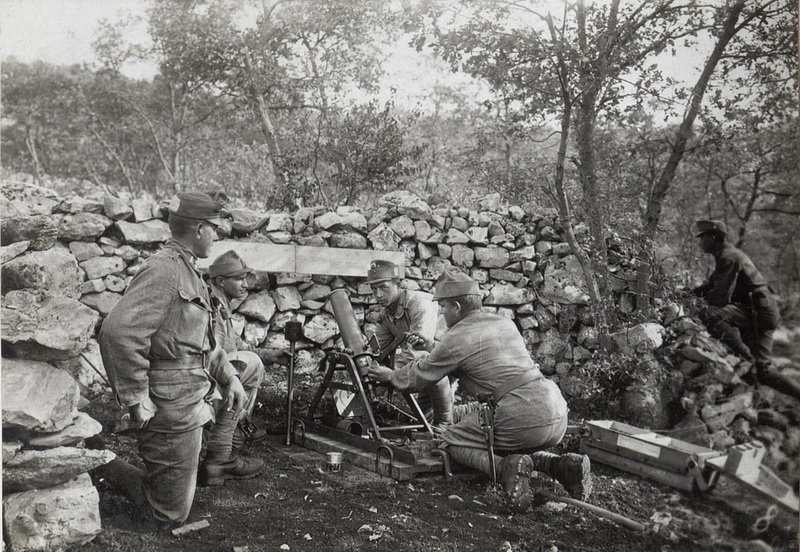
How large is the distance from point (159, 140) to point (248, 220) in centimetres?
521

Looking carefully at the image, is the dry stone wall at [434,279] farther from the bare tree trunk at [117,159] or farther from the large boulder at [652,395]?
the bare tree trunk at [117,159]

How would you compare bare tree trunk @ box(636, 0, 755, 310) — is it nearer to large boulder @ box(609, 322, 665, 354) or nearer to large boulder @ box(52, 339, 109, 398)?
large boulder @ box(609, 322, 665, 354)

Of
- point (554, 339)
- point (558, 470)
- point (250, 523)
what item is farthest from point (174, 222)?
point (554, 339)

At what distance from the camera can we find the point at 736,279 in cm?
353

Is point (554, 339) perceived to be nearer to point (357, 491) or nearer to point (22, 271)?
point (357, 491)

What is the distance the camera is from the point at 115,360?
11.0 ft

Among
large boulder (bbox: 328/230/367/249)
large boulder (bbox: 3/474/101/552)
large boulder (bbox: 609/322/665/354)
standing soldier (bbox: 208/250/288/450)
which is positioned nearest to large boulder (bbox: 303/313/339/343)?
large boulder (bbox: 328/230/367/249)

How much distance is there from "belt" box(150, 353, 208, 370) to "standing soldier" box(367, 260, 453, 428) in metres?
2.63

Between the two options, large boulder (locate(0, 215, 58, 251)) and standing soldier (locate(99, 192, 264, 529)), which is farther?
large boulder (locate(0, 215, 58, 251))

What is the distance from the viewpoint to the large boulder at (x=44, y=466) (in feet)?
10.1

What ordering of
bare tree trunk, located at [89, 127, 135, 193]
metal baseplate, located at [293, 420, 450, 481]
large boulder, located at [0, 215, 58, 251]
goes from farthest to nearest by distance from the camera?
1. bare tree trunk, located at [89, 127, 135, 193]
2. metal baseplate, located at [293, 420, 450, 481]
3. large boulder, located at [0, 215, 58, 251]

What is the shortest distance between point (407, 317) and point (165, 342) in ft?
10.1

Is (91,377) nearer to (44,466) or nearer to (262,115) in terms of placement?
(44,466)

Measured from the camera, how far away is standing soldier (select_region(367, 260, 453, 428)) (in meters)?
6.07
